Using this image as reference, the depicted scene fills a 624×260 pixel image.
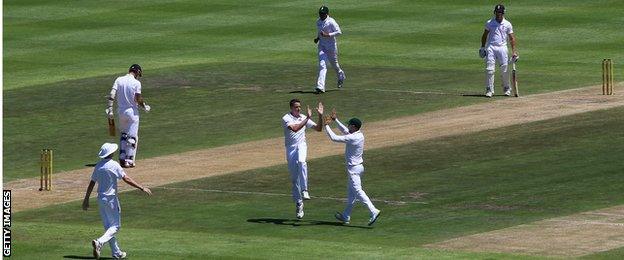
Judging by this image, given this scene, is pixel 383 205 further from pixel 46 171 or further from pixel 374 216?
pixel 46 171

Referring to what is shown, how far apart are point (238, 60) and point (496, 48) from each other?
1039 centimetres

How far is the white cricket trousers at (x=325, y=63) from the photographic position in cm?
4250

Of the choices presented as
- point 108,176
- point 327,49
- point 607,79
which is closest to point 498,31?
point 607,79

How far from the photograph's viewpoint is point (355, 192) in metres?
27.5

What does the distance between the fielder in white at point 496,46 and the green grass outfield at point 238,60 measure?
2.72ft

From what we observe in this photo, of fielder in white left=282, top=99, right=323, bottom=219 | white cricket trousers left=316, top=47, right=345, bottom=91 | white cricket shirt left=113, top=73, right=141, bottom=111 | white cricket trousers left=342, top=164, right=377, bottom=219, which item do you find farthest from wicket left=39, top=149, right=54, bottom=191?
white cricket trousers left=316, top=47, right=345, bottom=91

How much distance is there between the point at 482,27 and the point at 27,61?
14.3 metres

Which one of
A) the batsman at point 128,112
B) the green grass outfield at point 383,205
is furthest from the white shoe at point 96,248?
the batsman at point 128,112

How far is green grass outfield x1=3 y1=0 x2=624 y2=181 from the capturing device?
3881 centimetres

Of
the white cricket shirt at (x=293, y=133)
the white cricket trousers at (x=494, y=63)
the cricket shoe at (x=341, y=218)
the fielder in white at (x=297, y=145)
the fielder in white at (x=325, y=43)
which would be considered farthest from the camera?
the fielder in white at (x=325, y=43)

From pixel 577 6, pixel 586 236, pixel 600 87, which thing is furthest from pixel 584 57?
pixel 586 236

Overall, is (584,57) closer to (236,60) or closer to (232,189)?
(236,60)

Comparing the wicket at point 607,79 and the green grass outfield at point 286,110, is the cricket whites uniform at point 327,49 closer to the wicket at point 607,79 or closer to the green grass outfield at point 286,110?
the green grass outfield at point 286,110

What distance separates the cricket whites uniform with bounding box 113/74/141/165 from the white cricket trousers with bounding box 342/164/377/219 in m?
7.40
